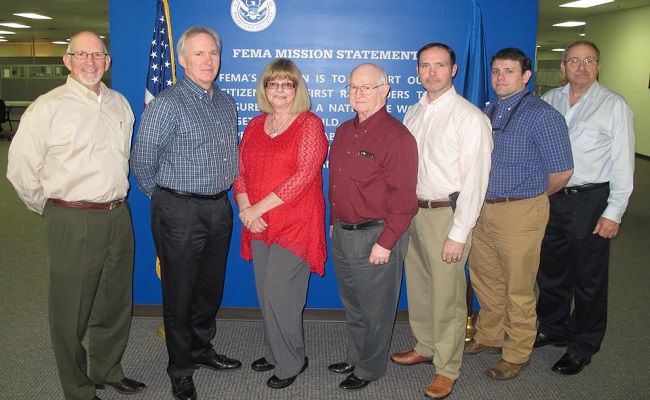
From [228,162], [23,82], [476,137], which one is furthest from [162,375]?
[23,82]

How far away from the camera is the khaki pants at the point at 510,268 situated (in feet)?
9.09

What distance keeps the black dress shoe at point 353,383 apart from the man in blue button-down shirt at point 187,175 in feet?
2.61

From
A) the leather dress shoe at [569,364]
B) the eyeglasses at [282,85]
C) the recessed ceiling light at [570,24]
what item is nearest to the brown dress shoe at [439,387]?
the leather dress shoe at [569,364]

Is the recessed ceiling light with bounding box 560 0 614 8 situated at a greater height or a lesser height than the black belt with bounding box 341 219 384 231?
greater

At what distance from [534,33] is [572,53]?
0.51 metres

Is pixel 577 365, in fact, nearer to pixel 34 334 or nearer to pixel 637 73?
pixel 34 334

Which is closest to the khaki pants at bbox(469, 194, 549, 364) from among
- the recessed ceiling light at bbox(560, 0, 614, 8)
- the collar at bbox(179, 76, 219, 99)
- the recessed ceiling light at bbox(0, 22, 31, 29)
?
the collar at bbox(179, 76, 219, 99)

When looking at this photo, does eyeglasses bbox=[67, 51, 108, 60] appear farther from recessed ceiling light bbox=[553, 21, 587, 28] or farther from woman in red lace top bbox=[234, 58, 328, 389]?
recessed ceiling light bbox=[553, 21, 587, 28]

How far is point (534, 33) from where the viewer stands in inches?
134

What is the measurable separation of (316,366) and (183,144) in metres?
1.52

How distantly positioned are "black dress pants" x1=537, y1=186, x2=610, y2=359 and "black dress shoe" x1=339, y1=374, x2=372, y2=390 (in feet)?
4.22

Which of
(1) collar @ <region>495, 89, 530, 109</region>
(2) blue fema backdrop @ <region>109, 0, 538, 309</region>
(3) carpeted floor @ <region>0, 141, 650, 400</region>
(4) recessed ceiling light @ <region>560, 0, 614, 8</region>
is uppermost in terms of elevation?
(4) recessed ceiling light @ <region>560, 0, 614, 8</region>

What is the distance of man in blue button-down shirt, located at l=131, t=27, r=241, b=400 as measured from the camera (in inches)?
98.1

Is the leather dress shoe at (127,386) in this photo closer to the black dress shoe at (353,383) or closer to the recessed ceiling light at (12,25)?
the black dress shoe at (353,383)
